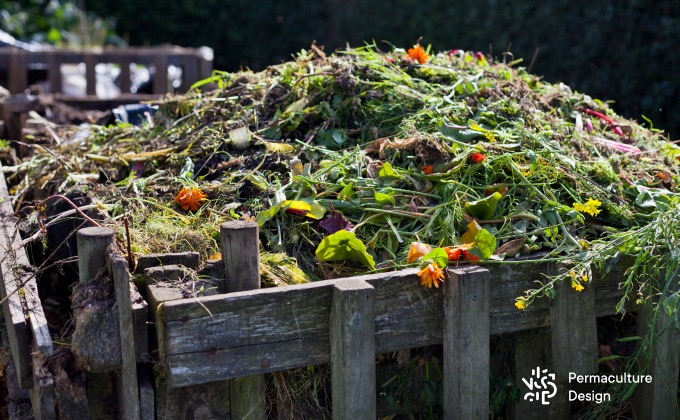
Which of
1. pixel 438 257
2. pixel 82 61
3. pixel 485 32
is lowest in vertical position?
pixel 438 257

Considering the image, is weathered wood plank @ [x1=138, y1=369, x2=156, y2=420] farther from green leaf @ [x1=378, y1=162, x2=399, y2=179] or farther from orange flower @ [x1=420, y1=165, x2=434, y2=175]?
orange flower @ [x1=420, y1=165, x2=434, y2=175]

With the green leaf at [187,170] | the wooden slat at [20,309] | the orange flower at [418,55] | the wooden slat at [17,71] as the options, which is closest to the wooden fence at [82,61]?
the wooden slat at [17,71]

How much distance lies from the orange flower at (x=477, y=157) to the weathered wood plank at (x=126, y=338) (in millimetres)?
1340

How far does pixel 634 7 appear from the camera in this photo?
761cm

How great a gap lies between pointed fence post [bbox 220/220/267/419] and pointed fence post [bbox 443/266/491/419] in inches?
23.1

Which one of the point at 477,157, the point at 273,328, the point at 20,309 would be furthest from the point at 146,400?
the point at 477,157

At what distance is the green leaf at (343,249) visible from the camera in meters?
2.53

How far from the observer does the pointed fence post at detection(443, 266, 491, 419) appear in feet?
7.87

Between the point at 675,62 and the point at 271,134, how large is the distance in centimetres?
532

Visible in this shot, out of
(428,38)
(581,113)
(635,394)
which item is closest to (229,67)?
(428,38)

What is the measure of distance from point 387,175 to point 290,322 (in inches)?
30.7

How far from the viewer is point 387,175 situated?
2.85 m

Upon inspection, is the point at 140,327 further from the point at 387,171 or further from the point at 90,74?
the point at 90,74

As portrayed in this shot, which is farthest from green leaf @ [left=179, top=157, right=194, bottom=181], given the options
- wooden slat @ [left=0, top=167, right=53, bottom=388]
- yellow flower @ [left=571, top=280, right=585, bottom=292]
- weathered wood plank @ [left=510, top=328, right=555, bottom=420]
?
yellow flower @ [left=571, top=280, right=585, bottom=292]
